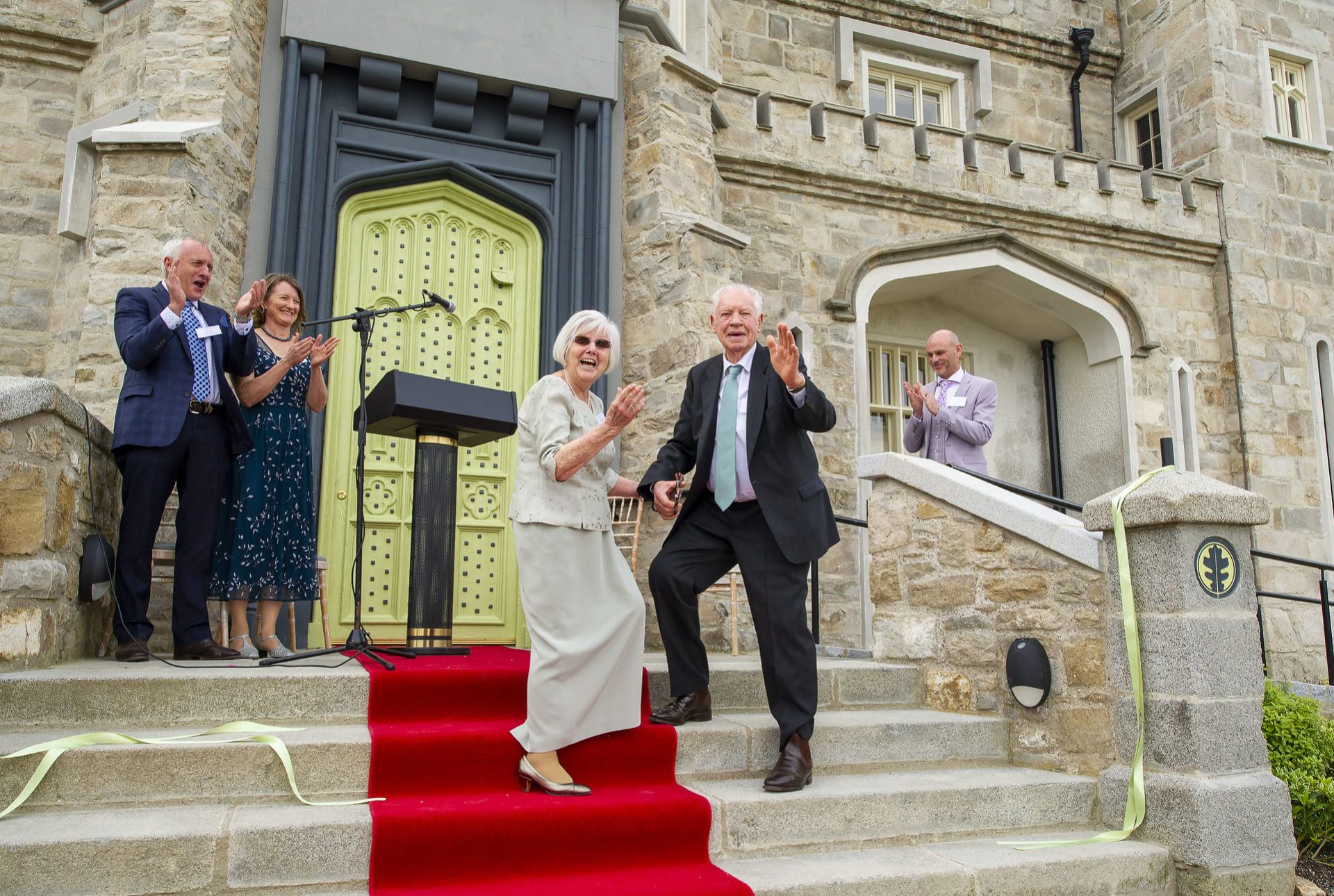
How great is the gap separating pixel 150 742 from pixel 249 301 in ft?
7.10

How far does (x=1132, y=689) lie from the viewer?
4207 millimetres

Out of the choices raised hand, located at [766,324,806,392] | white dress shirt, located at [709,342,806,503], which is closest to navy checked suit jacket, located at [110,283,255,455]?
white dress shirt, located at [709,342,806,503]

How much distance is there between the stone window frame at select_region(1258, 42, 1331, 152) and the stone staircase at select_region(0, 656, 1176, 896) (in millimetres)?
9717

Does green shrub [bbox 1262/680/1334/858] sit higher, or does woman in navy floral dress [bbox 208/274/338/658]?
woman in navy floral dress [bbox 208/274/338/658]

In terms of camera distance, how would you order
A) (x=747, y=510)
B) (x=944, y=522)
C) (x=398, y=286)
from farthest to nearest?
(x=398, y=286) → (x=944, y=522) → (x=747, y=510)

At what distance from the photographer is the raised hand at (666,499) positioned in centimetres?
392

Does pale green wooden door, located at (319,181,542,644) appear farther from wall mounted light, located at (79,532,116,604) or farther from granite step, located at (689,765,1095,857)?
granite step, located at (689,765,1095,857)

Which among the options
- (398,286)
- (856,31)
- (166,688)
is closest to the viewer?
(166,688)

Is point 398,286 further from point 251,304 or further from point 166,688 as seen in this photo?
point 166,688

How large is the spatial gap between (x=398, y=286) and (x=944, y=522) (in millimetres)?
4043

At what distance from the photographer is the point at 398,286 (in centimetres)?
691

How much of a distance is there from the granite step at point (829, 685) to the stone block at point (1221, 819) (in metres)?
1.34

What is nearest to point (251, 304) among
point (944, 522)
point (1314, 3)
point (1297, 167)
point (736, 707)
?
point (736, 707)

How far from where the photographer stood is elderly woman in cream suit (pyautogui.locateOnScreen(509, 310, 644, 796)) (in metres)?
3.52
